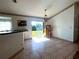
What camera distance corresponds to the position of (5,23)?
21.6ft

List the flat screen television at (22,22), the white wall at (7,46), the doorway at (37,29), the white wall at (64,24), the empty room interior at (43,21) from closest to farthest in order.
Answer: the white wall at (7,46)
the empty room interior at (43,21)
the white wall at (64,24)
the flat screen television at (22,22)
the doorway at (37,29)

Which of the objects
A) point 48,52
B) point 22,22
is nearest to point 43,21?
point 22,22

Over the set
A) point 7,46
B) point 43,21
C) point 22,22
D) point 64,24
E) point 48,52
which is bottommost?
point 48,52

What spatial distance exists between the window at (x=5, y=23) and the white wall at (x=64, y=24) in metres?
4.28

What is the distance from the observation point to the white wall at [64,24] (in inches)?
244

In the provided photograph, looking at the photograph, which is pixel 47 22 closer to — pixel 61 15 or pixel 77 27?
pixel 61 15

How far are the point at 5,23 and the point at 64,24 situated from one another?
486 centimetres

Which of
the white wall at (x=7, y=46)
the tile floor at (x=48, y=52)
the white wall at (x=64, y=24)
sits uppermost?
the white wall at (x=64, y=24)

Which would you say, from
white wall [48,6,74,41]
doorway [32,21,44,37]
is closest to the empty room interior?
white wall [48,6,74,41]

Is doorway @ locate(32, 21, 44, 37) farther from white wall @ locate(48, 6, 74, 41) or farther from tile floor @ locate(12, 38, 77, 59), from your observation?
tile floor @ locate(12, 38, 77, 59)

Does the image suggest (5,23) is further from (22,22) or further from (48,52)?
(48,52)

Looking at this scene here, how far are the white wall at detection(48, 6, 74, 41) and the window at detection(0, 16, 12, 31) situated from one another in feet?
14.0

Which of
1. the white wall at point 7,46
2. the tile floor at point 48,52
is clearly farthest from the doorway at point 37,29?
the white wall at point 7,46

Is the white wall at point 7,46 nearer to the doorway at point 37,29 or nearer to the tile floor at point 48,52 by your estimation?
the tile floor at point 48,52
